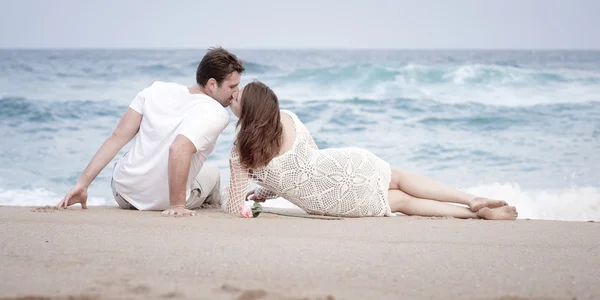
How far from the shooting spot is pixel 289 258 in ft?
10.6

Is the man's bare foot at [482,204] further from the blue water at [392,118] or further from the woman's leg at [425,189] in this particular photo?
the blue water at [392,118]

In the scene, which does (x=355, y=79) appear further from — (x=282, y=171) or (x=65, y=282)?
(x=65, y=282)

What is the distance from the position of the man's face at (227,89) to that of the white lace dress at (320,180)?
381 millimetres

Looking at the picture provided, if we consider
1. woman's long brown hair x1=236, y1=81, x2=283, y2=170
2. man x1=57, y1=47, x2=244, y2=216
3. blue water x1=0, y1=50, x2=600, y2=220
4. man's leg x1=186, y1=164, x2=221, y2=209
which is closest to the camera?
woman's long brown hair x1=236, y1=81, x2=283, y2=170

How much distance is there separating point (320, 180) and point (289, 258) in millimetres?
1359

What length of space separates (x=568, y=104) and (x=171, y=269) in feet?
41.0

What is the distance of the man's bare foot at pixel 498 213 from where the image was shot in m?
4.64

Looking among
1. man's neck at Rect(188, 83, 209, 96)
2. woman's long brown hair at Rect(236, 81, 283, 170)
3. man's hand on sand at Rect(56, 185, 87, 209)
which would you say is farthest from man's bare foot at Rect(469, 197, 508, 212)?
man's hand on sand at Rect(56, 185, 87, 209)

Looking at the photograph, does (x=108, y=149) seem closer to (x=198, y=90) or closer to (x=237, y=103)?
(x=198, y=90)

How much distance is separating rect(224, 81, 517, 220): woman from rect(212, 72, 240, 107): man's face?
149mm

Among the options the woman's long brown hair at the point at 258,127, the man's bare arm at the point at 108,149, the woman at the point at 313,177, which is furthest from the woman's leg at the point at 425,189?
the man's bare arm at the point at 108,149

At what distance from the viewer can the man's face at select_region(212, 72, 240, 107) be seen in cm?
460

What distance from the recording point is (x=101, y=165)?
4.79 metres

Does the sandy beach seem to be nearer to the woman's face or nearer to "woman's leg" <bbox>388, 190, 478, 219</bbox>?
"woman's leg" <bbox>388, 190, 478, 219</bbox>
